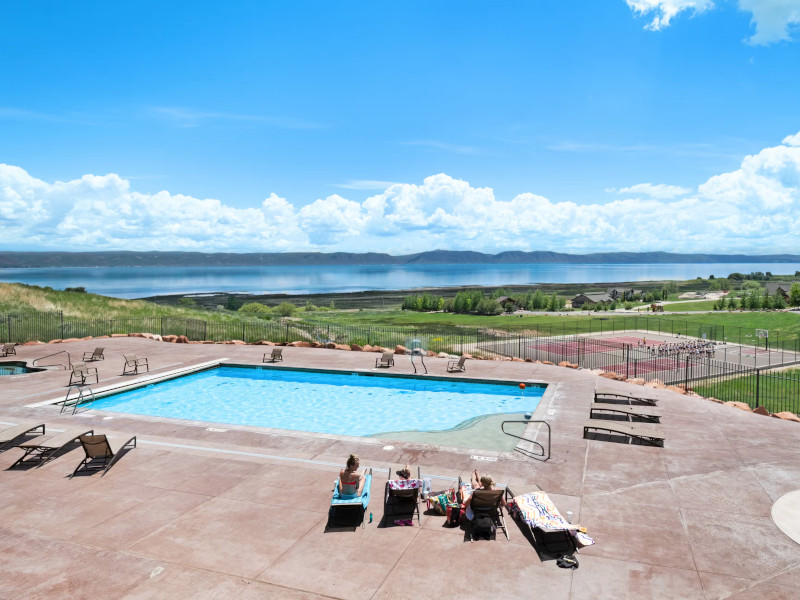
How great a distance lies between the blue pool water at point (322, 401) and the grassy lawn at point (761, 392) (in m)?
16.0

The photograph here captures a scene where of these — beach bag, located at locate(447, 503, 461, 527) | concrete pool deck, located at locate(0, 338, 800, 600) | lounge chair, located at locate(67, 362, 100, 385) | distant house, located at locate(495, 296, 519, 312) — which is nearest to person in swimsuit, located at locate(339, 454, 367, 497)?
concrete pool deck, located at locate(0, 338, 800, 600)

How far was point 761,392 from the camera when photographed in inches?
1152

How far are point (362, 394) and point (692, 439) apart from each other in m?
11.8

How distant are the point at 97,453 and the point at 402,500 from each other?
22.0 ft

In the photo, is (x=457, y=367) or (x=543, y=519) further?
(x=457, y=367)

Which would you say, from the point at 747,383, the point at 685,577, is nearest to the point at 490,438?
the point at 685,577

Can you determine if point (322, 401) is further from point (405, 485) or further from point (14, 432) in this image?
point (405, 485)

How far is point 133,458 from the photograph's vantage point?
11055mm

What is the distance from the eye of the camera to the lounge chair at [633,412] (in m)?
13.9

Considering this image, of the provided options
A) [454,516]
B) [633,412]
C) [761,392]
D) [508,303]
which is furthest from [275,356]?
[508,303]

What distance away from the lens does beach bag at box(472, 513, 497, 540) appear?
24.7ft

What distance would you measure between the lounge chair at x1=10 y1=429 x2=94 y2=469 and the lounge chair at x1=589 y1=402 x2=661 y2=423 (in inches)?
511

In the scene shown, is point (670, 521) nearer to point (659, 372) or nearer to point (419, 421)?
point (419, 421)

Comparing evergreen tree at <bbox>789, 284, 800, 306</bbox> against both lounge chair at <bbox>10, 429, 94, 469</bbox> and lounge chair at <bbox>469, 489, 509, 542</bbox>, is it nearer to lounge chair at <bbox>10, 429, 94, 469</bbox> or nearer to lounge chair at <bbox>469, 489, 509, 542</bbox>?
lounge chair at <bbox>469, 489, 509, 542</bbox>
